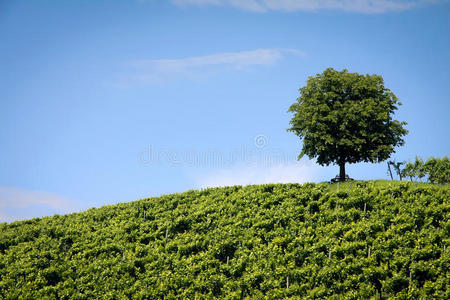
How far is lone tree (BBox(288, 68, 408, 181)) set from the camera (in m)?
41.1

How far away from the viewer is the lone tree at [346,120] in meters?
41.1

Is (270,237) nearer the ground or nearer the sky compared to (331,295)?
nearer the sky

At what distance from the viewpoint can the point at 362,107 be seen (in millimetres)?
41469

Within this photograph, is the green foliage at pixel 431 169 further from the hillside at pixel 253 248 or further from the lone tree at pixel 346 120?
the hillside at pixel 253 248

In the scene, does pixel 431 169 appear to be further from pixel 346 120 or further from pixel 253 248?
pixel 253 248

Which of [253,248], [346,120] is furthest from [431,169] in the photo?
[253,248]

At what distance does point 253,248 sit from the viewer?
24266mm

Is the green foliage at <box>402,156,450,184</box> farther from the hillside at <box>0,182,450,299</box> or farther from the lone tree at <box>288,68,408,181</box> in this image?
the hillside at <box>0,182,450,299</box>

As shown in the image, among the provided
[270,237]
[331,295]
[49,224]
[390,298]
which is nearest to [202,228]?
[270,237]

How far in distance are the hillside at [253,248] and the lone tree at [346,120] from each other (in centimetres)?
1340

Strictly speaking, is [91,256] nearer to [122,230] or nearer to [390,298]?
[122,230]

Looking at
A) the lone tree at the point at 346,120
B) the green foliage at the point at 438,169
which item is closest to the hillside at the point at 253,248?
the lone tree at the point at 346,120

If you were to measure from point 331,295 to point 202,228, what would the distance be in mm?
10745

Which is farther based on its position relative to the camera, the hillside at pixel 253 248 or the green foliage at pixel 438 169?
the green foliage at pixel 438 169
